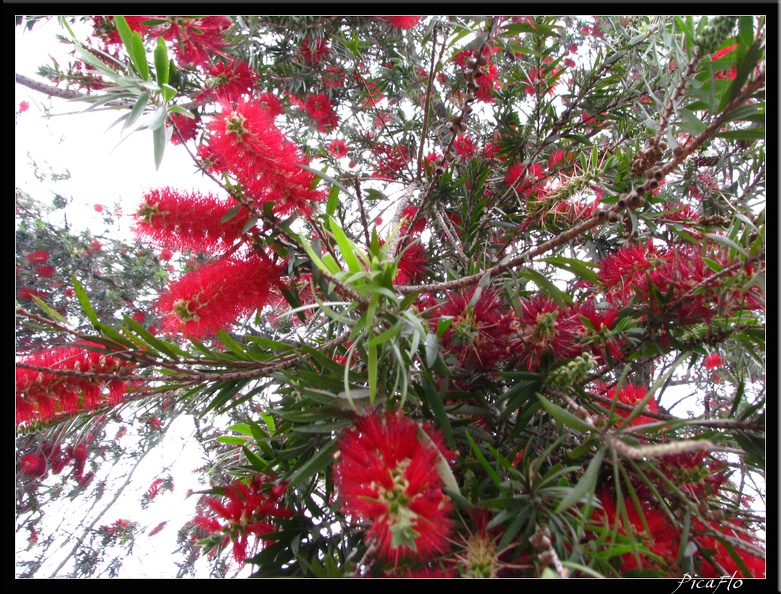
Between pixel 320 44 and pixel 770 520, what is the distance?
2214 millimetres

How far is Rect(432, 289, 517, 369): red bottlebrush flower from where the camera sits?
2.98 feet

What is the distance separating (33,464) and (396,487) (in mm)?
2992

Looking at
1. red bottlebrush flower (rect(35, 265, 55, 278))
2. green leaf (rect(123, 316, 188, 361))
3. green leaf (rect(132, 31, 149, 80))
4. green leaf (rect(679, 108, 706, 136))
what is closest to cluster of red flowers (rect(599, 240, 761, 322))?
green leaf (rect(679, 108, 706, 136))

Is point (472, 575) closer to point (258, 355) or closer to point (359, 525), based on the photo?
point (359, 525)

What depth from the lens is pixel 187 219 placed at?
39.8 inches

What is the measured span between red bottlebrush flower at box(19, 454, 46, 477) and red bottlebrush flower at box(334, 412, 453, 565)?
9.35 ft

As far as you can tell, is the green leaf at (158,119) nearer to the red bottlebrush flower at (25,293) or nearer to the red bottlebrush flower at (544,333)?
the red bottlebrush flower at (544,333)

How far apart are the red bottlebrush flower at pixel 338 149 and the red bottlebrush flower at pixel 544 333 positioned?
6.77 feet

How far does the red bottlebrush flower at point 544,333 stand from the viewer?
0.84 meters

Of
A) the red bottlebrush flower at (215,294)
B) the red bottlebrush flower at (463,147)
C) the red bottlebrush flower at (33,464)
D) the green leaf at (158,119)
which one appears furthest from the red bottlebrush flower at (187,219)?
the red bottlebrush flower at (33,464)

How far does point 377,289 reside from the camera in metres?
0.62

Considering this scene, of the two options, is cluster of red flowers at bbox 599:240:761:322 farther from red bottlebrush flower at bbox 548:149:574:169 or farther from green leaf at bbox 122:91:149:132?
green leaf at bbox 122:91:149:132

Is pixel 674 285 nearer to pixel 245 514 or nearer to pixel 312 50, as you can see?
pixel 245 514
